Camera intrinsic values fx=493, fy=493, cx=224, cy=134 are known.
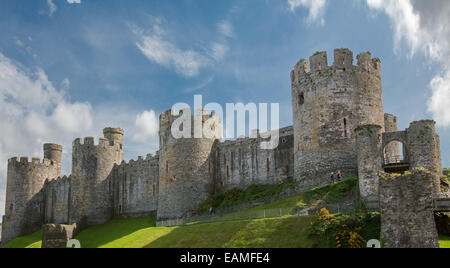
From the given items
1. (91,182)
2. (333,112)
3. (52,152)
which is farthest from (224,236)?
(52,152)

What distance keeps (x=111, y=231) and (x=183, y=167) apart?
10751 millimetres

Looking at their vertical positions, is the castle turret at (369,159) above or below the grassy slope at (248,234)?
above

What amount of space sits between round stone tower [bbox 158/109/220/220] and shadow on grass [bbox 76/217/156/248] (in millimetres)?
3257

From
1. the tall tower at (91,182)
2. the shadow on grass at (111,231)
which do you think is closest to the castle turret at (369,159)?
the shadow on grass at (111,231)

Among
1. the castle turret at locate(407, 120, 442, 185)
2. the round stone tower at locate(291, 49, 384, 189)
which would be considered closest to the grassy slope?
the round stone tower at locate(291, 49, 384, 189)

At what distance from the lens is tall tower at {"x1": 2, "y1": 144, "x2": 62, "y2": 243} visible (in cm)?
6094

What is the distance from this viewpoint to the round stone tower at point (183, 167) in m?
44.9

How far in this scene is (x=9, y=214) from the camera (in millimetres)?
61344

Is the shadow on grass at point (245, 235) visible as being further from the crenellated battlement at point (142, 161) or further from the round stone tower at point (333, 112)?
the crenellated battlement at point (142, 161)

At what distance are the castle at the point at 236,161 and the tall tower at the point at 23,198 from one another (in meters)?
0.12

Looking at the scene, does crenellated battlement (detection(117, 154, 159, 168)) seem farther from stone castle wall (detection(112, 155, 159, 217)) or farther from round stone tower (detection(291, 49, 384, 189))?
round stone tower (detection(291, 49, 384, 189))

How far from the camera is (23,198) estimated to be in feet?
202

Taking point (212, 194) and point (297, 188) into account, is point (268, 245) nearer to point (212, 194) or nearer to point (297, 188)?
point (297, 188)
